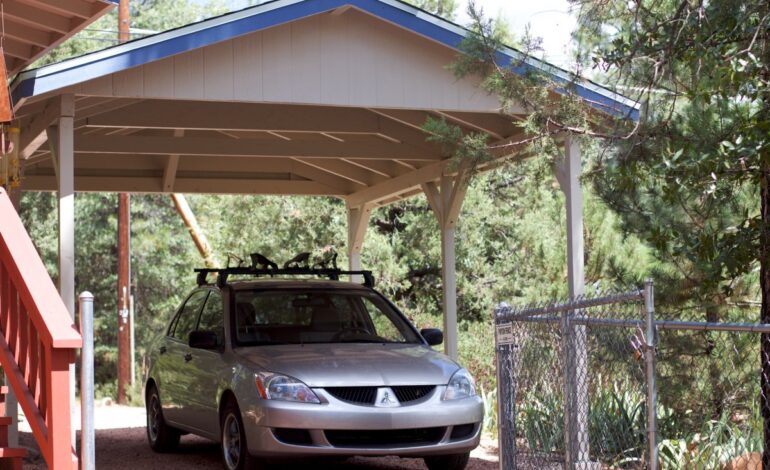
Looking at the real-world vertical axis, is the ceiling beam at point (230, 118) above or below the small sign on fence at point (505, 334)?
above

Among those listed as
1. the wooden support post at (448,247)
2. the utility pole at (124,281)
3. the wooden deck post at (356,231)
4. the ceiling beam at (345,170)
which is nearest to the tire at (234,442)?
the wooden support post at (448,247)

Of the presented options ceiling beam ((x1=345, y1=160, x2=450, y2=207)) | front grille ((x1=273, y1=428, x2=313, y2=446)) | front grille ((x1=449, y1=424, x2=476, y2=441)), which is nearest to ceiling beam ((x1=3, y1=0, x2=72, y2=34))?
front grille ((x1=273, y1=428, x2=313, y2=446))

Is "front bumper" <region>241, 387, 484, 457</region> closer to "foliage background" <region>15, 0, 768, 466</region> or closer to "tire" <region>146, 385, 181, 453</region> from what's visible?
"foliage background" <region>15, 0, 768, 466</region>

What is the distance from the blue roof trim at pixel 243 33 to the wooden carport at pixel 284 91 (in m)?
0.01

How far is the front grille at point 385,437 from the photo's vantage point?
27.4ft

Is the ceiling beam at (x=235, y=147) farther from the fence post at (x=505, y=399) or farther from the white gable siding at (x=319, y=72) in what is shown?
the fence post at (x=505, y=399)

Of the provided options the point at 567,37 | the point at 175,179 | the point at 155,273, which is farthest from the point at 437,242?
the point at 567,37

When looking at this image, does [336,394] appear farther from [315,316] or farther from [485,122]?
[485,122]

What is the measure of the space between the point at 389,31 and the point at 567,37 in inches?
97.5

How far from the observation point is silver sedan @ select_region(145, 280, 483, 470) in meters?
8.31

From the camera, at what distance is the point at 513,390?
7.10 metres

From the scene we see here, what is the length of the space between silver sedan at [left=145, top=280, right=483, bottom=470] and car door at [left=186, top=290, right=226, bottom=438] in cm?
1

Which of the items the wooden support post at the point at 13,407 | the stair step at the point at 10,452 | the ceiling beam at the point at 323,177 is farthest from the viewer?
the ceiling beam at the point at 323,177

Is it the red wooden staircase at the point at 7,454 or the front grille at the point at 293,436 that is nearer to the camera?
A: the red wooden staircase at the point at 7,454
